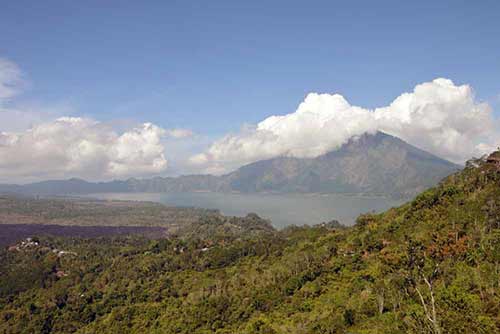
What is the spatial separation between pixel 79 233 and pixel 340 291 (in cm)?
17372

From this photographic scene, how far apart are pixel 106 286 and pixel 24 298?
61.4 ft

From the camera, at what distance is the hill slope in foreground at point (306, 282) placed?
125 feet

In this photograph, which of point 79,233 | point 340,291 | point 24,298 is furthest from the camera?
point 79,233

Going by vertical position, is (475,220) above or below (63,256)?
above

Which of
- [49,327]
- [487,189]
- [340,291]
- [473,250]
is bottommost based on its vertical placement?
[49,327]

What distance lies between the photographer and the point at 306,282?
63.0m

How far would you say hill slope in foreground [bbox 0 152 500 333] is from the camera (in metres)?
38.2

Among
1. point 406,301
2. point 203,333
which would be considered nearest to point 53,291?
point 203,333

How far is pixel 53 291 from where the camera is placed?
3617 inches

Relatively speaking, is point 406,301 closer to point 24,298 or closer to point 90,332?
point 90,332

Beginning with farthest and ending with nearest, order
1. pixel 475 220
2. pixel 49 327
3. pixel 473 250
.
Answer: pixel 49 327 → pixel 475 220 → pixel 473 250

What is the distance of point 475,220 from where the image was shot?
5778 centimetres

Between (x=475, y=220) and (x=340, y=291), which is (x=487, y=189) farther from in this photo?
(x=340, y=291)

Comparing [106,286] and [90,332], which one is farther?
[106,286]
